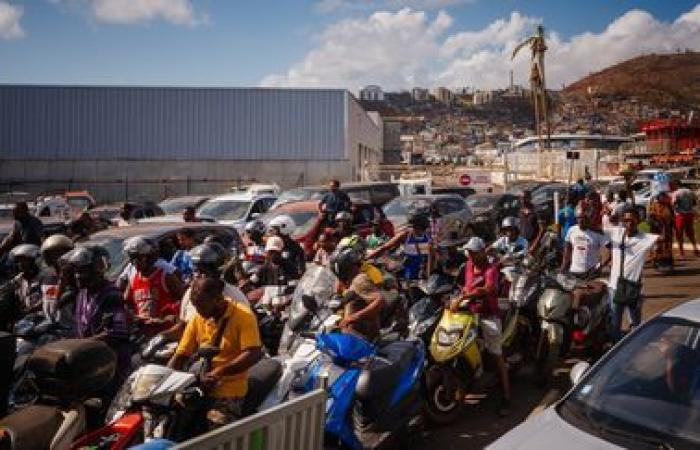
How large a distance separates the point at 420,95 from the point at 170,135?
5299 inches

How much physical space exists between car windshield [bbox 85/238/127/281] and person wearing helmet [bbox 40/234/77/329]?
1003 millimetres

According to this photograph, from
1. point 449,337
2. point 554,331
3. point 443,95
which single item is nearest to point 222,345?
point 449,337

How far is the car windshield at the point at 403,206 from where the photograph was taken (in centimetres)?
1653

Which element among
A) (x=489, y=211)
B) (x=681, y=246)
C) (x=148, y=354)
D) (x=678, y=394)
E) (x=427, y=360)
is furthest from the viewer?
(x=489, y=211)

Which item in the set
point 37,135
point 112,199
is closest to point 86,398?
point 112,199

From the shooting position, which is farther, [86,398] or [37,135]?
[37,135]

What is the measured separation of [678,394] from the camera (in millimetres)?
3508

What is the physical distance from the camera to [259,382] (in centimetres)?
469

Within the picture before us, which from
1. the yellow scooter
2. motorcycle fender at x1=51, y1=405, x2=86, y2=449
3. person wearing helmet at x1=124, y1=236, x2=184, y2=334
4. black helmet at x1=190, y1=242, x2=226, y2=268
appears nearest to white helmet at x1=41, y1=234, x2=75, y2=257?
person wearing helmet at x1=124, y1=236, x2=184, y2=334

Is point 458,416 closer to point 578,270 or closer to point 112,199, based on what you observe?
point 578,270

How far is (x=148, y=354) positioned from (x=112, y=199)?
35.6 m

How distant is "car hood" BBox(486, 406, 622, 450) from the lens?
3211 mm

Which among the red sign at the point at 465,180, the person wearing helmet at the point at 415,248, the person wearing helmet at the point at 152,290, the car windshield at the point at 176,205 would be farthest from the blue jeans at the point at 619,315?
the red sign at the point at 465,180

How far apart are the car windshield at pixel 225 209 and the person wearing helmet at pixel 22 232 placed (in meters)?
6.08
